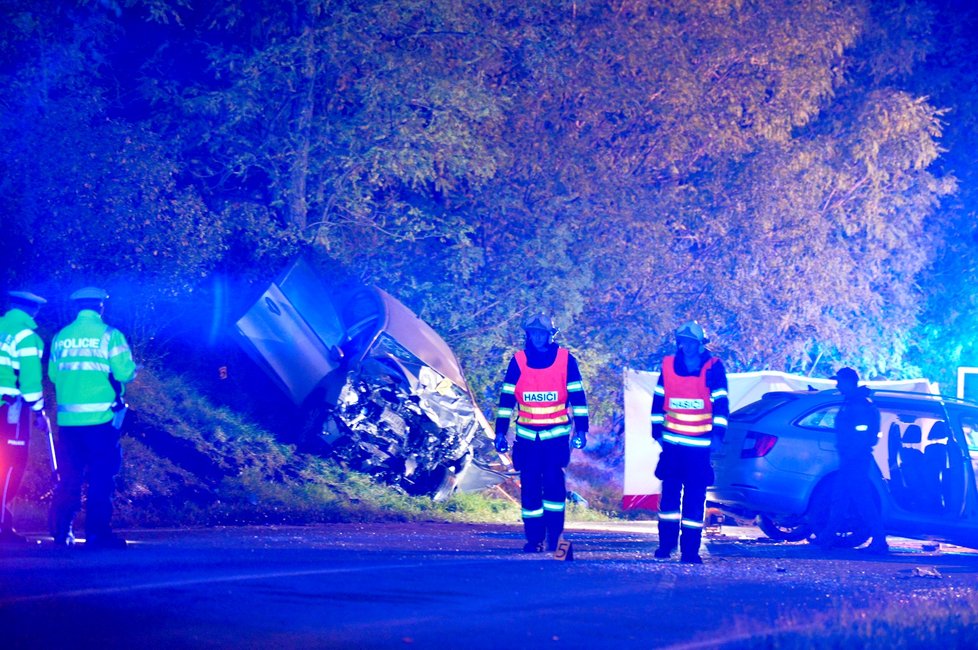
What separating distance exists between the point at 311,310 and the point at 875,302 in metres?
12.1

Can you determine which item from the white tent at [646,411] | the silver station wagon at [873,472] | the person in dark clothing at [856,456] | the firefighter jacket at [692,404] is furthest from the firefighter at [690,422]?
the white tent at [646,411]

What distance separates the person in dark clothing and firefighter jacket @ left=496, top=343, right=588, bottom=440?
3.11m

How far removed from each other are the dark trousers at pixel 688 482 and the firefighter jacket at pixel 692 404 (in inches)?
3.5

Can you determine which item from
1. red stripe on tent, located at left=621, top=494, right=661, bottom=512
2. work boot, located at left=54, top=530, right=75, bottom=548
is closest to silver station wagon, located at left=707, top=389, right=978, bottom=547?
red stripe on tent, located at left=621, top=494, right=661, bottom=512

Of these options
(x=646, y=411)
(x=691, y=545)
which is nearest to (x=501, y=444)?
(x=691, y=545)

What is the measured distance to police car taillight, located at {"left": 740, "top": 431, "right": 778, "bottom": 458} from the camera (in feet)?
41.1

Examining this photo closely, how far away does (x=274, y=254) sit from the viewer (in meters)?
17.2

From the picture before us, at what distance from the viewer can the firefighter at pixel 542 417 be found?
33.4ft

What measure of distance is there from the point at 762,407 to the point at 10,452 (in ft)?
23.8

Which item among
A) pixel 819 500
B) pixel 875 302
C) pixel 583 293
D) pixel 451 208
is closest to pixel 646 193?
pixel 583 293

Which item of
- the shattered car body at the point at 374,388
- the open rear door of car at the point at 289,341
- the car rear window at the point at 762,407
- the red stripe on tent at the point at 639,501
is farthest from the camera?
the red stripe on tent at the point at 639,501

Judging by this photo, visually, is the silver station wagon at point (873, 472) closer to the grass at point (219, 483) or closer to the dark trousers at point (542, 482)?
the dark trousers at point (542, 482)

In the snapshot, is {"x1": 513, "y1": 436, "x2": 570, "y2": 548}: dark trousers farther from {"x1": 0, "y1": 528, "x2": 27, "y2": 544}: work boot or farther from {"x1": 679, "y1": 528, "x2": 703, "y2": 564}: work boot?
{"x1": 0, "y1": 528, "x2": 27, "y2": 544}: work boot

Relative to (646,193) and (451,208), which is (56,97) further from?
(646,193)
